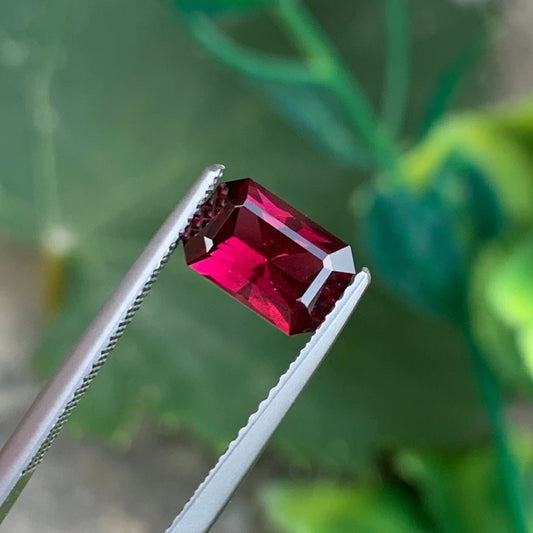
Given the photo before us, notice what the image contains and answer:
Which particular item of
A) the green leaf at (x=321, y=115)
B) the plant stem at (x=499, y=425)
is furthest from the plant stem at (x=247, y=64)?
the plant stem at (x=499, y=425)

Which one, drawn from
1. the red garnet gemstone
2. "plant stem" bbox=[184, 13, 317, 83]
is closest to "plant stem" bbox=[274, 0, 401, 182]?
"plant stem" bbox=[184, 13, 317, 83]

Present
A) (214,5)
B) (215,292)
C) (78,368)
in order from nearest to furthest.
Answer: (78,368) → (214,5) → (215,292)

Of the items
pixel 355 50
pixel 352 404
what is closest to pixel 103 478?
pixel 352 404

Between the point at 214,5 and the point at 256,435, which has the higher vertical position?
the point at 214,5

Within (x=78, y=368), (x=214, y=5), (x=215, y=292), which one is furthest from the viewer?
(x=215, y=292)

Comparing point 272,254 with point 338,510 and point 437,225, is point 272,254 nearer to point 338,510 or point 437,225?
point 437,225

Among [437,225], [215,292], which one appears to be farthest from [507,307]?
[215,292]
